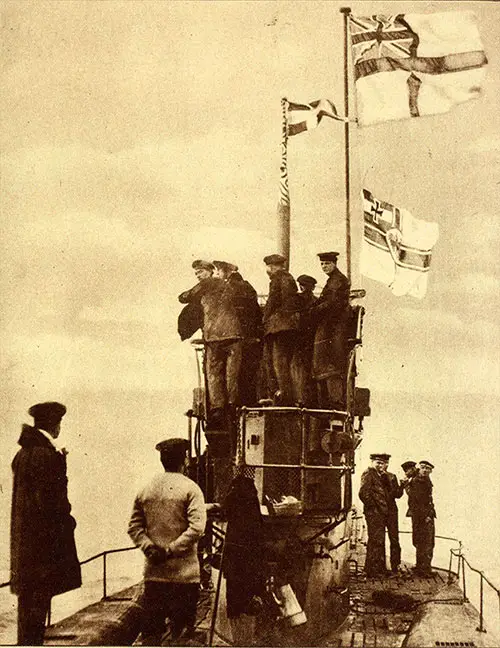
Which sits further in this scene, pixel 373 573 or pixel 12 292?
pixel 373 573

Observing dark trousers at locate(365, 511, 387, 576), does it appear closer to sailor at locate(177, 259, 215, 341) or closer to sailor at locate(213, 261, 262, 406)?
sailor at locate(213, 261, 262, 406)

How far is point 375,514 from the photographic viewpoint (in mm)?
8430

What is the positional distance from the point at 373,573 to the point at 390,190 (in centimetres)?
395

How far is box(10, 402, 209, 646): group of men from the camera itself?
15.8 ft

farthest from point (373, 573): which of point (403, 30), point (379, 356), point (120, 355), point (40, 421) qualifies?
point (403, 30)

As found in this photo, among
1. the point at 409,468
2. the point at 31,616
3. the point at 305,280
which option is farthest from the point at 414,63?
the point at 31,616

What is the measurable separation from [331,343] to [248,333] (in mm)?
677

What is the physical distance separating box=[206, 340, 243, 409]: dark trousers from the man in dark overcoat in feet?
5.04

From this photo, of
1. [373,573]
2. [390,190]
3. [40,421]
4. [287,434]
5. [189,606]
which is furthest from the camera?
[373,573]

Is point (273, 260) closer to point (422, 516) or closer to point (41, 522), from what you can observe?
point (41, 522)

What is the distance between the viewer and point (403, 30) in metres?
7.29

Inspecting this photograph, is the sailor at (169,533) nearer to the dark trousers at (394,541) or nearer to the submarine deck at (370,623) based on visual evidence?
the submarine deck at (370,623)

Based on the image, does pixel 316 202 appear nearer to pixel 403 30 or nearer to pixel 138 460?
pixel 403 30

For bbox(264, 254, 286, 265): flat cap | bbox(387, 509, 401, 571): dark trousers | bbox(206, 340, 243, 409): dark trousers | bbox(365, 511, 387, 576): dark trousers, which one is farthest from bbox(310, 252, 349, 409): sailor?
bbox(387, 509, 401, 571): dark trousers
